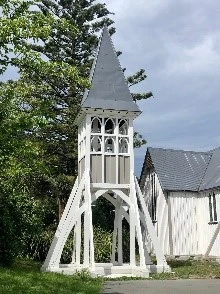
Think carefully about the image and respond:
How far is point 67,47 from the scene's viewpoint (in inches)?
1161

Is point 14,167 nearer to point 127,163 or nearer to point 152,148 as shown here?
point 127,163

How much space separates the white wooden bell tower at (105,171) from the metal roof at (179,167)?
6779 mm

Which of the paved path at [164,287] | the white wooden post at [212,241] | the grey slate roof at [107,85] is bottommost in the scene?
the paved path at [164,287]

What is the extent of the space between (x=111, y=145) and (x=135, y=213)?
3551 mm

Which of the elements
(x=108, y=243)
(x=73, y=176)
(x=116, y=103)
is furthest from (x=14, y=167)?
(x=73, y=176)

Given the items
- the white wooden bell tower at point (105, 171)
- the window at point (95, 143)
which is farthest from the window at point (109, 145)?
the window at point (95, 143)

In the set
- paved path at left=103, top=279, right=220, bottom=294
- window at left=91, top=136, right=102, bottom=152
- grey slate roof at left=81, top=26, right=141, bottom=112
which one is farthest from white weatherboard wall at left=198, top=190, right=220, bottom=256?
paved path at left=103, top=279, right=220, bottom=294

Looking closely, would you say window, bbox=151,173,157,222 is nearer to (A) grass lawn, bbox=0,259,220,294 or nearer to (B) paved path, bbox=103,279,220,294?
(A) grass lawn, bbox=0,259,220,294

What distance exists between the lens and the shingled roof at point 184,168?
2455 centimetres

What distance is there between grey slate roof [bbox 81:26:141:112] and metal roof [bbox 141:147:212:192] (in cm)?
779

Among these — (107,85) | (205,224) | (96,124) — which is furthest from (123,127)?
(205,224)

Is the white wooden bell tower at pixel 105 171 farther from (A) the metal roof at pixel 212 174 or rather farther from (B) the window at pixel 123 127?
Answer: (A) the metal roof at pixel 212 174

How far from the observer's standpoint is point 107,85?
18453 mm

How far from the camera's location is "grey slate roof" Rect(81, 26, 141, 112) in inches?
695
